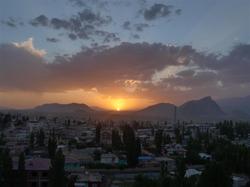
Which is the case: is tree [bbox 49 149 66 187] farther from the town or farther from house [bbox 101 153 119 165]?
house [bbox 101 153 119 165]

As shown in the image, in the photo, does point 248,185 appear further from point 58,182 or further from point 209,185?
point 58,182

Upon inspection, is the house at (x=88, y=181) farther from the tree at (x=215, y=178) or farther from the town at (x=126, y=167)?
the tree at (x=215, y=178)

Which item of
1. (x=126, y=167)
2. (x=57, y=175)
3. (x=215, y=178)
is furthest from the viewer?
(x=126, y=167)

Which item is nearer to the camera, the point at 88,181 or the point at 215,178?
the point at 215,178

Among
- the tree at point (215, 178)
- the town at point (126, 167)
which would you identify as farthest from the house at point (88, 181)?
the tree at point (215, 178)

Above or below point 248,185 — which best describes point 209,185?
above

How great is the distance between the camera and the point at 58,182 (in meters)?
18.6

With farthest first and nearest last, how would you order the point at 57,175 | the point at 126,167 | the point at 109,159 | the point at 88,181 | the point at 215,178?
the point at 109,159, the point at 126,167, the point at 88,181, the point at 57,175, the point at 215,178

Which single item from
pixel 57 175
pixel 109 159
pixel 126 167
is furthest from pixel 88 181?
pixel 109 159

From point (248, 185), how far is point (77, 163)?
13987mm

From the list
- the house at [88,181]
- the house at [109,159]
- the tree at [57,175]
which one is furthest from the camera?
the house at [109,159]

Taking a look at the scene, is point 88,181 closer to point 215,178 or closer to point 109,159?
point 215,178

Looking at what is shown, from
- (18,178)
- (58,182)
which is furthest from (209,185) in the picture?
(18,178)

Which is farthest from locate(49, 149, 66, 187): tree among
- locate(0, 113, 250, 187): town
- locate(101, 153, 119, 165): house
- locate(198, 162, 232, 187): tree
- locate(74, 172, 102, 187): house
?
locate(101, 153, 119, 165): house
